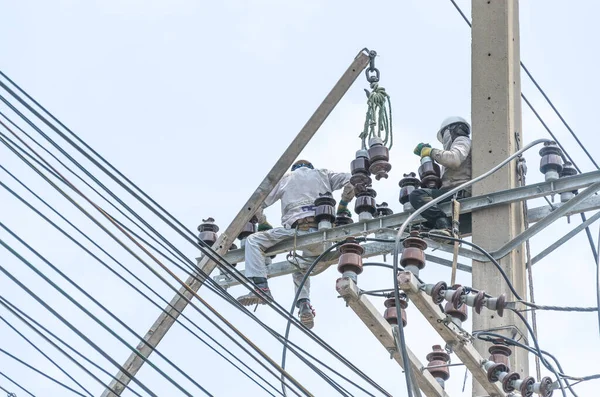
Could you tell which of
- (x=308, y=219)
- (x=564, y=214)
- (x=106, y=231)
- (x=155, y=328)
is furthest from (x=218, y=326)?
(x=308, y=219)

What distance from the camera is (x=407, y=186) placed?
1358cm

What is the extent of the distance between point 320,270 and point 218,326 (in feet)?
14.0

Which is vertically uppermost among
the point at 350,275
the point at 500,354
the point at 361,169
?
the point at 361,169

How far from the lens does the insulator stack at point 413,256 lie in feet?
35.4

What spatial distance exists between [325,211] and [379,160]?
61cm

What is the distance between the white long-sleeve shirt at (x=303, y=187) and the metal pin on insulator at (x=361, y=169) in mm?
877

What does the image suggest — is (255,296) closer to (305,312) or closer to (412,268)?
(305,312)

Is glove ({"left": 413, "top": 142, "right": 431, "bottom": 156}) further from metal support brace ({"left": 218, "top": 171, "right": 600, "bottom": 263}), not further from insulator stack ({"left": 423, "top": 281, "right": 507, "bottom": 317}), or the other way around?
insulator stack ({"left": 423, "top": 281, "right": 507, "bottom": 317})

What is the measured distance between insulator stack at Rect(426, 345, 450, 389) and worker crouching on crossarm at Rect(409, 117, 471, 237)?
1.73 meters

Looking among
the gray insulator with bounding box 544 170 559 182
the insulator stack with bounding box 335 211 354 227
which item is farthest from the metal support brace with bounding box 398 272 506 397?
the insulator stack with bounding box 335 211 354 227

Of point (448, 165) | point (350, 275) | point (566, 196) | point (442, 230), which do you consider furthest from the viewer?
point (448, 165)

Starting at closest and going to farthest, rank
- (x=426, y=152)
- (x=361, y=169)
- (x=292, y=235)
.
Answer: (x=426, y=152) → (x=361, y=169) → (x=292, y=235)

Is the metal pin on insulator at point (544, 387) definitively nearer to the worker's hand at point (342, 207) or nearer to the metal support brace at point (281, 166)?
the metal support brace at point (281, 166)

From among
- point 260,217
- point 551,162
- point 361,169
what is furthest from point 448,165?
point 260,217
